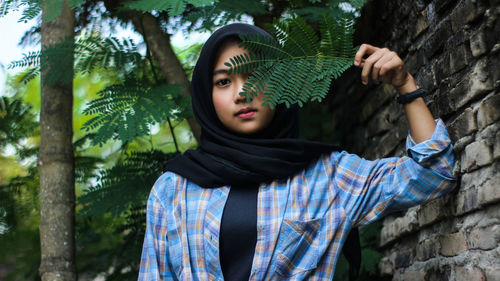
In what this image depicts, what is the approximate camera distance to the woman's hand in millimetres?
1853

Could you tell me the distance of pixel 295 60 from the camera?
200cm

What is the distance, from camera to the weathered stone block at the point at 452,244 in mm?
1964

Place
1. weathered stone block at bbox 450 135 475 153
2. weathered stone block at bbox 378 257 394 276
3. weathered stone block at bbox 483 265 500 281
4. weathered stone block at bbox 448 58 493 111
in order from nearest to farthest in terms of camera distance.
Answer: weathered stone block at bbox 483 265 500 281, weathered stone block at bbox 448 58 493 111, weathered stone block at bbox 450 135 475 153, weathered stone block at bbox 378 257 394 276

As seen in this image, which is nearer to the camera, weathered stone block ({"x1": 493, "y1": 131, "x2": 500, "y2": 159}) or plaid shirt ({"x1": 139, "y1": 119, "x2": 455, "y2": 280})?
weathered stone block ({"x1": 493, "y1": 131, "x2": 500, "y2": 159})

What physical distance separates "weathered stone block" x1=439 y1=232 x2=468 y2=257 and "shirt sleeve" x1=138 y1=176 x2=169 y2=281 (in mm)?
1150

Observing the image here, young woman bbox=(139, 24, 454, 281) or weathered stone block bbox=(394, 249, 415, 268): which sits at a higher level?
young woman bbox=(139, 24, 454, 281)

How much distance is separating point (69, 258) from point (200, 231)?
131 cm

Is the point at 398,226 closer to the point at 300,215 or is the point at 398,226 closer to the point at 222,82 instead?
the point at 300,215

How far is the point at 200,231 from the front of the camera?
6.61 feet

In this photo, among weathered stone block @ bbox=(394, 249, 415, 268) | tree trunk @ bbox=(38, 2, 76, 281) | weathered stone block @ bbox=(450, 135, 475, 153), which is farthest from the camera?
tree trunk @ bbox=(38, 2, 76, 281)

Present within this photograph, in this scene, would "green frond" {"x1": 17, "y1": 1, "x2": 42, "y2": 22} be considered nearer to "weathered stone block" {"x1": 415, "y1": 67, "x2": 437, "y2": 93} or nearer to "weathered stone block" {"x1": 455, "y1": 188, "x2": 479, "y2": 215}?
"weathered stone block" {"x1": 415, "y1": 67, "x2": 437, "y2": 93}

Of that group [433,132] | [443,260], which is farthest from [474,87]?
[443,260]

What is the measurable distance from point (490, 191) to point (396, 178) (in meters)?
0.32

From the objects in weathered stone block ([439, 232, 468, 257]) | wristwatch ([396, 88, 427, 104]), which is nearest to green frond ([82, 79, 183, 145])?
wristwatch ([396, 88, 427, 104])
